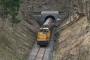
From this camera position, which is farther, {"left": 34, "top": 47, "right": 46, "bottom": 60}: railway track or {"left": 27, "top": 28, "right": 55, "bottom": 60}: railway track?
{"left": 34, "top": 47, "right": 46, "bottom": 60}: railway track

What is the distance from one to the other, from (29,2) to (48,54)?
37.2 metres

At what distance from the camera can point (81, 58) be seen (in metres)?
30.7

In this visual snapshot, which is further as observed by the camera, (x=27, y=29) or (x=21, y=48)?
(x=27, y=29)

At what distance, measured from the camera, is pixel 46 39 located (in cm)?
4744

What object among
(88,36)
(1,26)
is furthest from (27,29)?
(88,36)

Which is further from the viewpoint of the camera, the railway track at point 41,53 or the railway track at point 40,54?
the railway track at point 40,54

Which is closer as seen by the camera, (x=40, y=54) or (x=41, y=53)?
(x=40, y=54)

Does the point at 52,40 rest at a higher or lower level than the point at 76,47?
lower

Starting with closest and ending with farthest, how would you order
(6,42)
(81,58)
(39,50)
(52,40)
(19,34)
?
(81,58)
(6,42)
(39,50)
(19,34)
(52,40)

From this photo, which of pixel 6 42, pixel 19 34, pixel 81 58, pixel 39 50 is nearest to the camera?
pixel 81 58

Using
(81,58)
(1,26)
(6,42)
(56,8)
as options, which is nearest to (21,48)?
(6,42)

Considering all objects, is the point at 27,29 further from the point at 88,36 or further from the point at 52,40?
the point at 88,36

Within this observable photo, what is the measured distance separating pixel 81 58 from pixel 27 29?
87.1 feet

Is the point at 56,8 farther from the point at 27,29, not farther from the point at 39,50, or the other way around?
the point at 39,50
